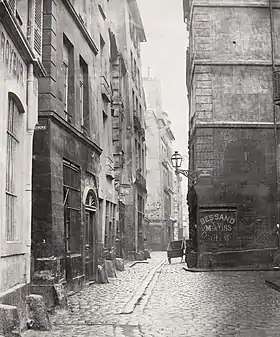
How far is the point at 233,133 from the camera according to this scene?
21.6m

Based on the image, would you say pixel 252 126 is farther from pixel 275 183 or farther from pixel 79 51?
pixel 79 51

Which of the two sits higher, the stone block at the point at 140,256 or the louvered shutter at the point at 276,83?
the louvered shutter at the point at 276,83

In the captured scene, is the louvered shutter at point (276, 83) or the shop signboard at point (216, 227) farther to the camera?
the louvered shutter at point (276, 83)

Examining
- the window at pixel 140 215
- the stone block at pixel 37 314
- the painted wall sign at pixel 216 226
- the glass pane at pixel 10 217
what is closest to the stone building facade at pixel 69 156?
the stone block at pixel 37 314

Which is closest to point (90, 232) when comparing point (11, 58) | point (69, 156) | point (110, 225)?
point (69, 156)

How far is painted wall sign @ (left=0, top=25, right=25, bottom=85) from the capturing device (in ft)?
23.3

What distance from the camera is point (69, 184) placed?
12.6 metres

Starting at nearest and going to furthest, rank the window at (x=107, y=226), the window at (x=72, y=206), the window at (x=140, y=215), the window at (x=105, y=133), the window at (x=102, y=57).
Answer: the window at (x=72, y=206) → the window at (x=107, y=226) → the window at (x=102, y=57) → the window at (x=105, y=133) → the window at (x=140, y=215)

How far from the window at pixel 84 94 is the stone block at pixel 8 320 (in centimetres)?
865

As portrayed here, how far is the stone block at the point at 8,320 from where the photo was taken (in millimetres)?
6337

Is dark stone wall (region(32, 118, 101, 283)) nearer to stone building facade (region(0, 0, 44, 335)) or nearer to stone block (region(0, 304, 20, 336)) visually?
stone building facade (region(0, 0, 44, 335))

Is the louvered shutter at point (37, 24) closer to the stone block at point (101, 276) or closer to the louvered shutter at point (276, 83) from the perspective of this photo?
the stone block at point (101, 276)

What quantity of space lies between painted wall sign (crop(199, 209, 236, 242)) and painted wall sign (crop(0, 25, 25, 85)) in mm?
13649

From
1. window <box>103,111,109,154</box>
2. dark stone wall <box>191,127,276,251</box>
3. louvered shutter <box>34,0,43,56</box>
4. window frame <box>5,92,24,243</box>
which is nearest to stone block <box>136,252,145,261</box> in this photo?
dark stone wall <box>191,127,276,251</box>
